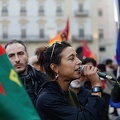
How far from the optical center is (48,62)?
2.48 metres

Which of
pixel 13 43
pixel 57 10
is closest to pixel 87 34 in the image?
pixel 57 10

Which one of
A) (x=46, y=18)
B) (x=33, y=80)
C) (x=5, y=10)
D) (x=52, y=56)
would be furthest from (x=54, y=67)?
(x=5, y=10)

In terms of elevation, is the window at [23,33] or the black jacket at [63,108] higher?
the black jacket at [63,108]

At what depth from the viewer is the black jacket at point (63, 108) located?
216 cm

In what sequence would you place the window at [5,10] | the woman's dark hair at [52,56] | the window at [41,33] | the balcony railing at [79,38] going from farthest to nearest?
1. the window at [5,10]
2. the window at [41,33]
3. the balcony railing at [79,38]
4. the woman's dark hair at [52,56]

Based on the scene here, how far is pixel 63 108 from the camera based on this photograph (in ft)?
7.31

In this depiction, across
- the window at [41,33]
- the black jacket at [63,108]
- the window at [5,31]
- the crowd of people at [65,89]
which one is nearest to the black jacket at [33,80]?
the crowd of people at [65,89]

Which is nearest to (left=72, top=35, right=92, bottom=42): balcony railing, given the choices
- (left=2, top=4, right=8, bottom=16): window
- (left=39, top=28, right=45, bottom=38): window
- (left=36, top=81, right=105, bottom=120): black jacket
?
(left=39, top=28, right=45, bottom=38): window

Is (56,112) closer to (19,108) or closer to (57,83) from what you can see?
(57,83)

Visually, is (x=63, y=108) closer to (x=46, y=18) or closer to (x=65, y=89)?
(x=65, y=89)

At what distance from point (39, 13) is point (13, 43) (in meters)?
44.1

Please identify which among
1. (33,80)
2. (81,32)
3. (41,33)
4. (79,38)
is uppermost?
(33,80)

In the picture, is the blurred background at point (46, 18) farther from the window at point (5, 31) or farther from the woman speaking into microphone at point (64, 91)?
the woman speaking into microphone at point (64, 91)

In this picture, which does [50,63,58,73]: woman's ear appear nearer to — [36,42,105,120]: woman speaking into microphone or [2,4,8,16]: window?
[36,42,105,120]: woman speaking into microphone
